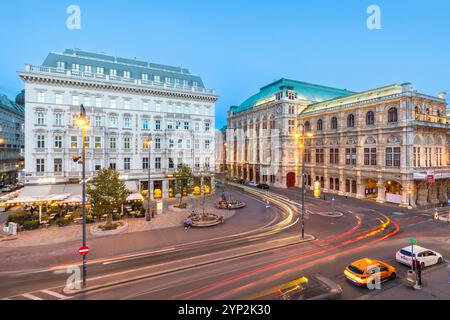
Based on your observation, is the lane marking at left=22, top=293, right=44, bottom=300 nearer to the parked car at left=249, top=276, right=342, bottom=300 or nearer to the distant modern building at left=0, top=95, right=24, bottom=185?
the parked car at left=249, top=276, right=342, bottom=300

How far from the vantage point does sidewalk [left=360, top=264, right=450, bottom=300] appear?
12023mm

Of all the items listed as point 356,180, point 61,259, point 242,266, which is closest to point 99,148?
point 61,259

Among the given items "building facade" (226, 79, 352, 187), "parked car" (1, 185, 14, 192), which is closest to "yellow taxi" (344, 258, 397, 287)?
"building facade" (226, 79, 352, 187)

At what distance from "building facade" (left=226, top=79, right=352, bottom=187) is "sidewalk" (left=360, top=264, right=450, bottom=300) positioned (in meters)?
42.9

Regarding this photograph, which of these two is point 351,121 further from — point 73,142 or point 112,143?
point 73,142

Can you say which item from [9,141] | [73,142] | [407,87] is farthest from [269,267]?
[9,141]

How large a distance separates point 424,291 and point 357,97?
134 feet

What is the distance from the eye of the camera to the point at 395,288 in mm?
13109

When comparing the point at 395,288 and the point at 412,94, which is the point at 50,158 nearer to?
the point at 395,288

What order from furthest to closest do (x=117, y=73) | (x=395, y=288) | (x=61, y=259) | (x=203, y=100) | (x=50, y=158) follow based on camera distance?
(x=203, y=100)
(x=117, y=73)
(x=50, y=158)
(x=61, y=259)
(x=395, y=288)

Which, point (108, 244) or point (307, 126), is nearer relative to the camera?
point (108, 244)

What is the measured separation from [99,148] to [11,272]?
24821mm

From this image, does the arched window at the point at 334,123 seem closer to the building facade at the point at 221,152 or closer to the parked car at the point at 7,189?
the building facade at the point at 221,152

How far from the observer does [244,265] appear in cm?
1590
